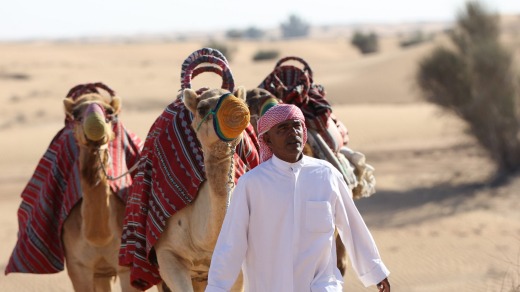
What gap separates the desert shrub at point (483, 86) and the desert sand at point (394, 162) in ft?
1.64

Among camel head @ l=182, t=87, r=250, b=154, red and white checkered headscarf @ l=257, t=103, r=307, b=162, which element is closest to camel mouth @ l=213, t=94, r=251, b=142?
camel head @ l=182, t=87, r=250, b=154

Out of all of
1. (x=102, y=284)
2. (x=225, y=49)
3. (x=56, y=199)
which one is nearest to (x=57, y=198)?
(x=56, y=199)

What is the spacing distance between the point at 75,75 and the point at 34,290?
32141mm

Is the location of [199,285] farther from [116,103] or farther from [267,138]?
[267,138]

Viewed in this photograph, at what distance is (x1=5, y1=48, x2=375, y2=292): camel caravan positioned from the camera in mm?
5828

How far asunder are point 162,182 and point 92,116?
773 mm

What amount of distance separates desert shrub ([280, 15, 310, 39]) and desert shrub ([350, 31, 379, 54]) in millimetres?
82796

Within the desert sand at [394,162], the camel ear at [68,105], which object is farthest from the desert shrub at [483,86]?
the camel ear at [68,105]

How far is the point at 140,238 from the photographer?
6.62 meters

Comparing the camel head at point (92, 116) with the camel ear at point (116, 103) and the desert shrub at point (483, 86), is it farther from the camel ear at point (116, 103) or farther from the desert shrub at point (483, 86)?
the desert shrub at point (483, 86)

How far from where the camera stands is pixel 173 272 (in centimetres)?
619

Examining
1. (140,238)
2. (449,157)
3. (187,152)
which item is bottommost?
(449,157)

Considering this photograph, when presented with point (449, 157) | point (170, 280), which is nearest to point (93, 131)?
point (170, 280)

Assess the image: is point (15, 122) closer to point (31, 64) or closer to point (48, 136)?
point (48, 136)
